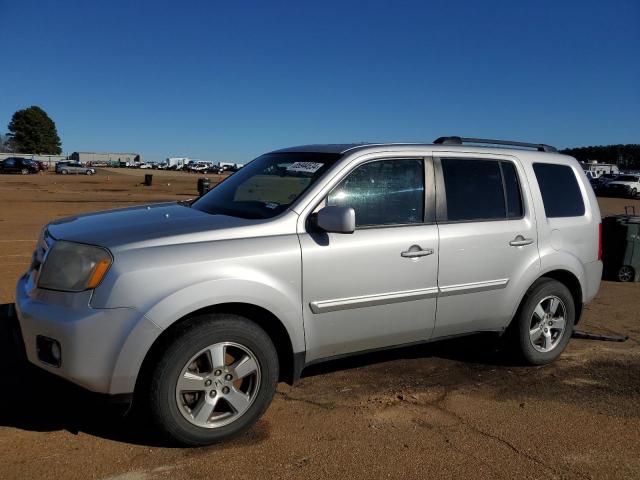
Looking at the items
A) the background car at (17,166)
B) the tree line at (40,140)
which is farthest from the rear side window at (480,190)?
the tree line at (40,140)

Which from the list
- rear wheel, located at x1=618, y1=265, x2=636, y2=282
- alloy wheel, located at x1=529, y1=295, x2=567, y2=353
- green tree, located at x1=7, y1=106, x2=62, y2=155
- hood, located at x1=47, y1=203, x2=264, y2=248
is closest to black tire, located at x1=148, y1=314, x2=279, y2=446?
hood, located at x1=47, y1=203, x2=264, y2=248

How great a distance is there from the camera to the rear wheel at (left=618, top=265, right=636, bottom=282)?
356 inches

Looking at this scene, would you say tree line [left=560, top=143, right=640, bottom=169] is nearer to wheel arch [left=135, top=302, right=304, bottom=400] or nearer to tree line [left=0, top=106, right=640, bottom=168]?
tree line [left=0, top=106, right=640, bottom=168]

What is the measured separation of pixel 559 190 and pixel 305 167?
2392 mm

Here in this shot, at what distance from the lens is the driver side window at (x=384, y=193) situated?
3.96 meters

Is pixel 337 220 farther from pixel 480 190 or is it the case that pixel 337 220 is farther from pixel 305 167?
pixel 480 190

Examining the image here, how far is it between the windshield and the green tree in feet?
421

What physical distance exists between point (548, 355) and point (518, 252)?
106cm

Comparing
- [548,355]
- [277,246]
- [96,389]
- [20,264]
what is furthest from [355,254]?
[20,264]

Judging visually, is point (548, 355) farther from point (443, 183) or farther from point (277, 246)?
point (277, 246)

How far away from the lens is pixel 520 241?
460 cm

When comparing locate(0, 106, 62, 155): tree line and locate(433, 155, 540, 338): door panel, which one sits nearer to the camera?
locate(433, 155, 540, 338): door panel

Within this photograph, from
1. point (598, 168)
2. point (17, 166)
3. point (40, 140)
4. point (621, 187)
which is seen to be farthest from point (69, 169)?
point (40, 140)

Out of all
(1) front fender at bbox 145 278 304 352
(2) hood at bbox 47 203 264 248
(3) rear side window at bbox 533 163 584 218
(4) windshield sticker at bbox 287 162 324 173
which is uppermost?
(4) windshield sticker at bbox 287 162 324 173
